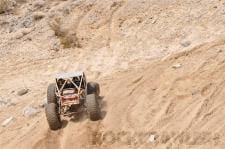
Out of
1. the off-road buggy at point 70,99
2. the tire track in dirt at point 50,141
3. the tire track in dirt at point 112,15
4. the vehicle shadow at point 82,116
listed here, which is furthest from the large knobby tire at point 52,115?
the tire track in dirt at point 112,15

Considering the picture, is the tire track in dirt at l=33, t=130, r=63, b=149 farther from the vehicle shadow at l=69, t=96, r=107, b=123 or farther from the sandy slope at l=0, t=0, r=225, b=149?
the vehicle shadow at l=69, t=96, r=107, b=123

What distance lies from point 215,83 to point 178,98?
3.36ft

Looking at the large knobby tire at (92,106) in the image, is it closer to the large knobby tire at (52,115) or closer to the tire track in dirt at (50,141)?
the large knobby tire at (52,115)

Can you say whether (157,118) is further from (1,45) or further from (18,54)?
(1,45)

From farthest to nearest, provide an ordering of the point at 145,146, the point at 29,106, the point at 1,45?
the point at 1,45, the point at 29,106, the point at 145,146

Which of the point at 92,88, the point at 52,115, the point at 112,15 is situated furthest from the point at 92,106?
the point at 112,15

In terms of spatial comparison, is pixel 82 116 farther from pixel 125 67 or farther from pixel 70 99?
pixel 125 67

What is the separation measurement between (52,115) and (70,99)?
0.63m

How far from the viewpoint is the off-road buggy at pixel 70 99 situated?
38.7ft

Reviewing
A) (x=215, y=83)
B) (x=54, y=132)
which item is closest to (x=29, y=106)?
(x=54, y=132)

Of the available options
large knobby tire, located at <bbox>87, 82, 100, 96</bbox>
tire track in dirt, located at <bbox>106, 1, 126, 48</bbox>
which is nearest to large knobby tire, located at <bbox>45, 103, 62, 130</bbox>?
large knobby tire, located at <bbox>87, 82, 100, 96</bbox>

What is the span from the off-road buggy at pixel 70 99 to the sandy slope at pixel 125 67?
0.29 meters

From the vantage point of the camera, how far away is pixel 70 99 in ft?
39.7

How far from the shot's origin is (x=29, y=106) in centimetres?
1368
